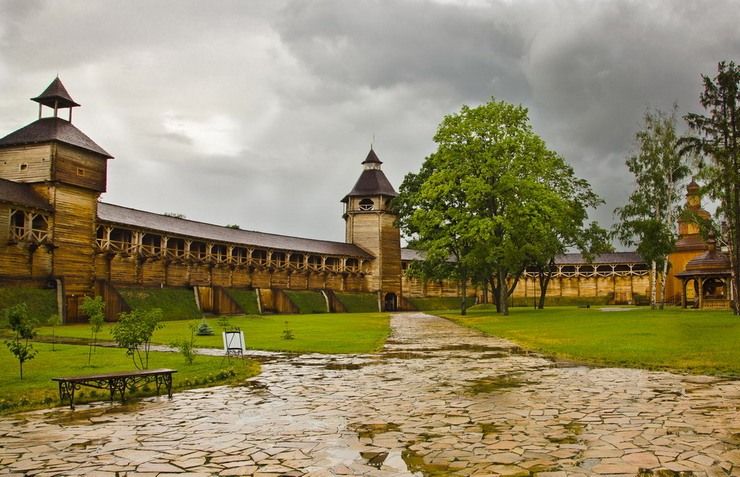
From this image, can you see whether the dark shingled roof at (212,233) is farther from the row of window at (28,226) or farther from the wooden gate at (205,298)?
the wooden gate at (205,298)

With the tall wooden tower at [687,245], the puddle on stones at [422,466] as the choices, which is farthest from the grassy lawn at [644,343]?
the tall wooden tower at [687,245]

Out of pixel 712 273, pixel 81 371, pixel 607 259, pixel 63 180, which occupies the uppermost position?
pixel 63 180

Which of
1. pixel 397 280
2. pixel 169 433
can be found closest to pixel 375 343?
pixel 169 433

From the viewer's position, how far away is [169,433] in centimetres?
805

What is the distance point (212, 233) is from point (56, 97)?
63.3 ft

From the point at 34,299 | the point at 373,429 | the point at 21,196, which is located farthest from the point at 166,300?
the point at 373,429

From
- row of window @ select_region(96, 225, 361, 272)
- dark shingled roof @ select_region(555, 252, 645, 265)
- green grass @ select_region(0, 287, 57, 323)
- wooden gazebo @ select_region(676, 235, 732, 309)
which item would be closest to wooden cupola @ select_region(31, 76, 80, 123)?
row of window @ select_region(96, 225, 361, 272)

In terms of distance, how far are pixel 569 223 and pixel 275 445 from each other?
42466mm

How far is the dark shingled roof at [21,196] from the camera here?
37.0 meters

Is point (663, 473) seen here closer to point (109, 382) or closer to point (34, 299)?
point (109, 382)

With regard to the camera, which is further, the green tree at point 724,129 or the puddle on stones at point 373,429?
the green tree at point 724,129

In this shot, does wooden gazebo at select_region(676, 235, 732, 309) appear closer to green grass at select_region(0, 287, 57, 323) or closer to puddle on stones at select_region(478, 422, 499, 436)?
puddle on stones at select_region(478, 422, 499, 436)

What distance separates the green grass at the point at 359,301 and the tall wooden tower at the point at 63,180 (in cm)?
A: 3129

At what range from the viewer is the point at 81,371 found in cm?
1466
